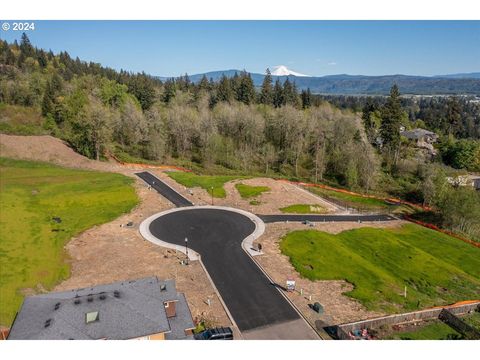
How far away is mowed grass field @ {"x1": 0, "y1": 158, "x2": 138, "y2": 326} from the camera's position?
1383 inches

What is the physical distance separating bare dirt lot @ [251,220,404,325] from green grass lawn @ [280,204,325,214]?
936 centimetres

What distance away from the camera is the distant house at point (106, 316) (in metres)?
21.0

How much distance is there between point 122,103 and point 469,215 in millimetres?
92116

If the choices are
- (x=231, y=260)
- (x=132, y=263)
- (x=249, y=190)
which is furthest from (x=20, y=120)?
(x=231, y=260)

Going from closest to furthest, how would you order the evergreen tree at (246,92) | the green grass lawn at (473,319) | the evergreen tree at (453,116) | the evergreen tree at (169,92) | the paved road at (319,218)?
the green grass lawn at (473,319), the paved road at (319,218), the evergreen tree at (246,92), the evergreen tree at (169,92), the evergreen tree at (453,116)

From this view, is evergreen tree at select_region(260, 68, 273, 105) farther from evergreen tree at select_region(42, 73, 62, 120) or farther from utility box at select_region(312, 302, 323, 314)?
utility box at select_region(312, 302, 323, 314)

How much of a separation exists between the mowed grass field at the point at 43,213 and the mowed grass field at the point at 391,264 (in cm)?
2645

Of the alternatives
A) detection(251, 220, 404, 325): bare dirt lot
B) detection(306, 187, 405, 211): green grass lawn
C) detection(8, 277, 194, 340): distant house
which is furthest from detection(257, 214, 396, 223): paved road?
detection(8, 277, 194, 340): distant house

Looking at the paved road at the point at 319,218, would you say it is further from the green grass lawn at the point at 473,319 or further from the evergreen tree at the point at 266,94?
the evergreen tree at the point at 266,94

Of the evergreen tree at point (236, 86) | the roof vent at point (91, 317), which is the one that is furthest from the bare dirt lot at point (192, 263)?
the evergreen tree at point (236, 86)

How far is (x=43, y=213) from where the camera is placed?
51250 mm

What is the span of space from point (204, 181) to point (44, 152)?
3987 cm

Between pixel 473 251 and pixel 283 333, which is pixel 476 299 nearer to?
pixel 473 251

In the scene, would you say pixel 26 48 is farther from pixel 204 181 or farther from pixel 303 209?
pixel 303 209
